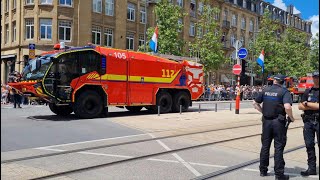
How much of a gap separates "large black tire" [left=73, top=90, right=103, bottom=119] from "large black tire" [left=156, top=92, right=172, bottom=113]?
3.64 m

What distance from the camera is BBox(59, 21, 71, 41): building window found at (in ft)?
118

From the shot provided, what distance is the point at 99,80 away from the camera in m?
16.2

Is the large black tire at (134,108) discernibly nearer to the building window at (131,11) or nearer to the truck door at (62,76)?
the truck door at (62,76)

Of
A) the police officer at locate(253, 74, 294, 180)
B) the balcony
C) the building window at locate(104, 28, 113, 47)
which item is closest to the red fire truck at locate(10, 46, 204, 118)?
the police officer at locate(253, 74, 294, 180)

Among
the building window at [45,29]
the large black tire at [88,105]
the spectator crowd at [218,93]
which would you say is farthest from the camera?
the spectator crowd at [218,93]

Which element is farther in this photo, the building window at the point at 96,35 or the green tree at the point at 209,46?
the green tree at the point at 209,46

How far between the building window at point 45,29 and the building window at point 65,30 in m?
0.95

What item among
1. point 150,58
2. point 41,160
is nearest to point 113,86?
point 150,58

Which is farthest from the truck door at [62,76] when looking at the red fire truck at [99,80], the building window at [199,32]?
the building window at [199,32]

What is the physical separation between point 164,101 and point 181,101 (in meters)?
1.53

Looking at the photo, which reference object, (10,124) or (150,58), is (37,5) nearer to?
(150,58)

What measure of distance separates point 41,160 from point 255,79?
59905 millimetres

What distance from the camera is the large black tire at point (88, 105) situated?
15.6 m

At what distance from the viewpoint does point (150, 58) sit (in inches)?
733
